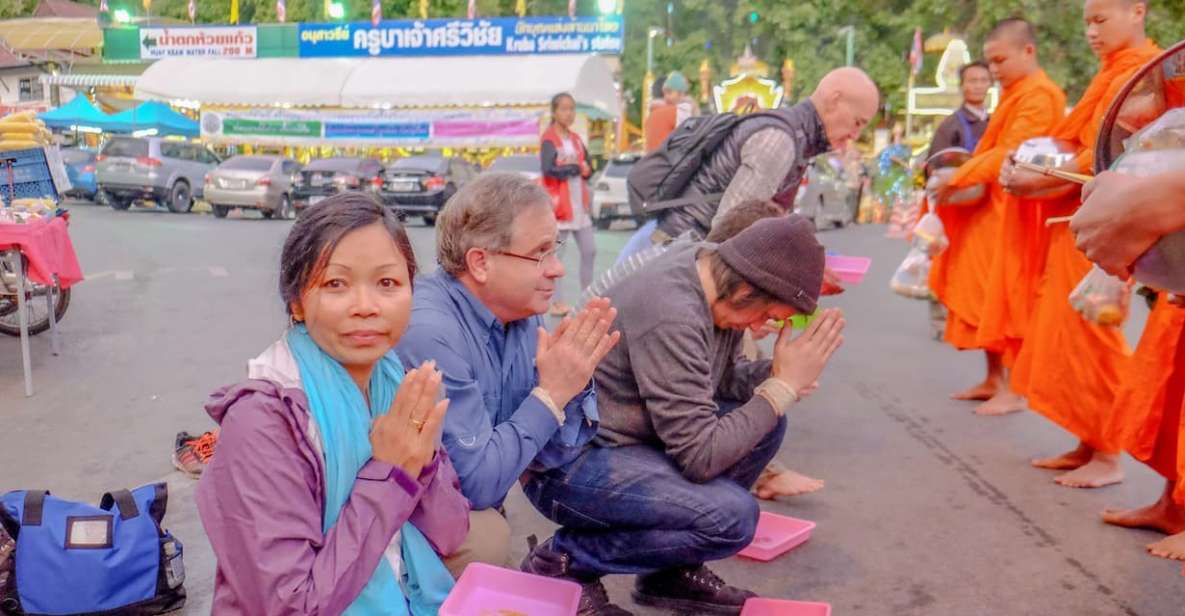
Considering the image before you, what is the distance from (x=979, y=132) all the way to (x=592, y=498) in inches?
198

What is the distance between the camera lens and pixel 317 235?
2.06 metres

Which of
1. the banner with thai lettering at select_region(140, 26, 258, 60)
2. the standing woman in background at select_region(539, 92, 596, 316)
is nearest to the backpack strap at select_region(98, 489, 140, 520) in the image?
the standing woman in background at select_region(539, 92, 596, 316)

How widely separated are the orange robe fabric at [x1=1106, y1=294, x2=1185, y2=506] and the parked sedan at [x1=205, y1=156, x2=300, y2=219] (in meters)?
18.6

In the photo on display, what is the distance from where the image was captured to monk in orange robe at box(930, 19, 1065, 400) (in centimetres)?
550

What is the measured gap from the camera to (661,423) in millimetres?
3023

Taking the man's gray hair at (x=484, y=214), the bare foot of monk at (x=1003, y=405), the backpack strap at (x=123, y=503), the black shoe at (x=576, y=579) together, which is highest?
the man's gray hair at (x=484, y=214)

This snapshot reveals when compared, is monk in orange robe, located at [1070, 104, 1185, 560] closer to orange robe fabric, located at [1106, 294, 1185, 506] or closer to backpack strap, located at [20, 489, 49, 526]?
orange robe fabric, located at [1106, 294, 1185, 506]

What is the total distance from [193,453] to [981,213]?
423 centimetres

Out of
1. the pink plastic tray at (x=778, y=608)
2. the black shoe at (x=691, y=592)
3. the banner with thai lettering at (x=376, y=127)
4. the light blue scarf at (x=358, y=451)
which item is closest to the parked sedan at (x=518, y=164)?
the banner with thai lettering at (x=376, y=127)

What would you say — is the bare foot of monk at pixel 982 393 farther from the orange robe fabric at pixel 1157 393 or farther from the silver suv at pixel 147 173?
the silver suv at pixel 147 173

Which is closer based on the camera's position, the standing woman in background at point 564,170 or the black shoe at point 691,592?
the black shoe at point 691,592

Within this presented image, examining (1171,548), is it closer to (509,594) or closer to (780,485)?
(780,485)

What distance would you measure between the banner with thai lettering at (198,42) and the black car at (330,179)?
14904 mm

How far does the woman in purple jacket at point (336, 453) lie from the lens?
187 cm
